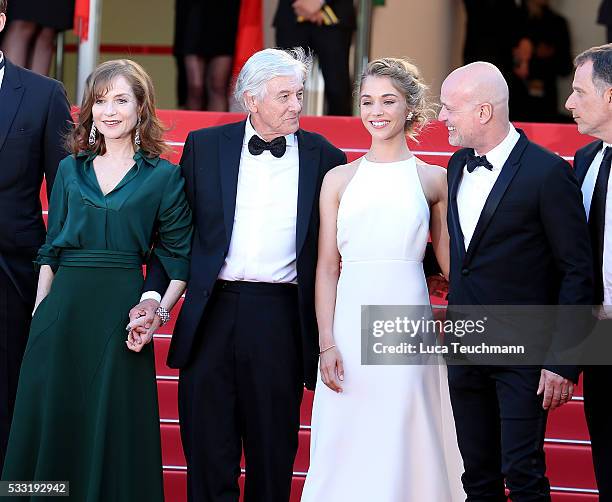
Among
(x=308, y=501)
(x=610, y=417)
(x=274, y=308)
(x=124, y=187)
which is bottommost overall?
(x=308, y=501)

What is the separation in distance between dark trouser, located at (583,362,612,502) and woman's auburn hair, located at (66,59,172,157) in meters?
1.76

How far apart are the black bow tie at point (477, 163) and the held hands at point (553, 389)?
73 cm

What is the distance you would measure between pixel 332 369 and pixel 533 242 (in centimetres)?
85

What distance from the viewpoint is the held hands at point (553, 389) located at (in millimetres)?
3961

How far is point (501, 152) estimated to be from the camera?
13.8ft

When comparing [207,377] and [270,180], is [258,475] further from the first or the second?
[270,180]

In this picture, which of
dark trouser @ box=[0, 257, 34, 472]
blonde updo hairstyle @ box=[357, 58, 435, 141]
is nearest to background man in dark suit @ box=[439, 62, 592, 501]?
blonde updo hairstyle @ box=[357, 58, 435, 141]

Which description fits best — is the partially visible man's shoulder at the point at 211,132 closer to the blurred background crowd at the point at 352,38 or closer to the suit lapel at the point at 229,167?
the suit lapel at the point at 229,167

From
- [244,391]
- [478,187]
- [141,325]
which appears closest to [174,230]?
[141,325]

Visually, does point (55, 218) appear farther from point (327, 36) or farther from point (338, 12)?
point (338, 12)

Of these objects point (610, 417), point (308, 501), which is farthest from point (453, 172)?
point (308, 501)

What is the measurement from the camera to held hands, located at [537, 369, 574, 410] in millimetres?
3961

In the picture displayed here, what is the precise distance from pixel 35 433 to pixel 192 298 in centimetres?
73

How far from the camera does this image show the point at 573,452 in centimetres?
558
